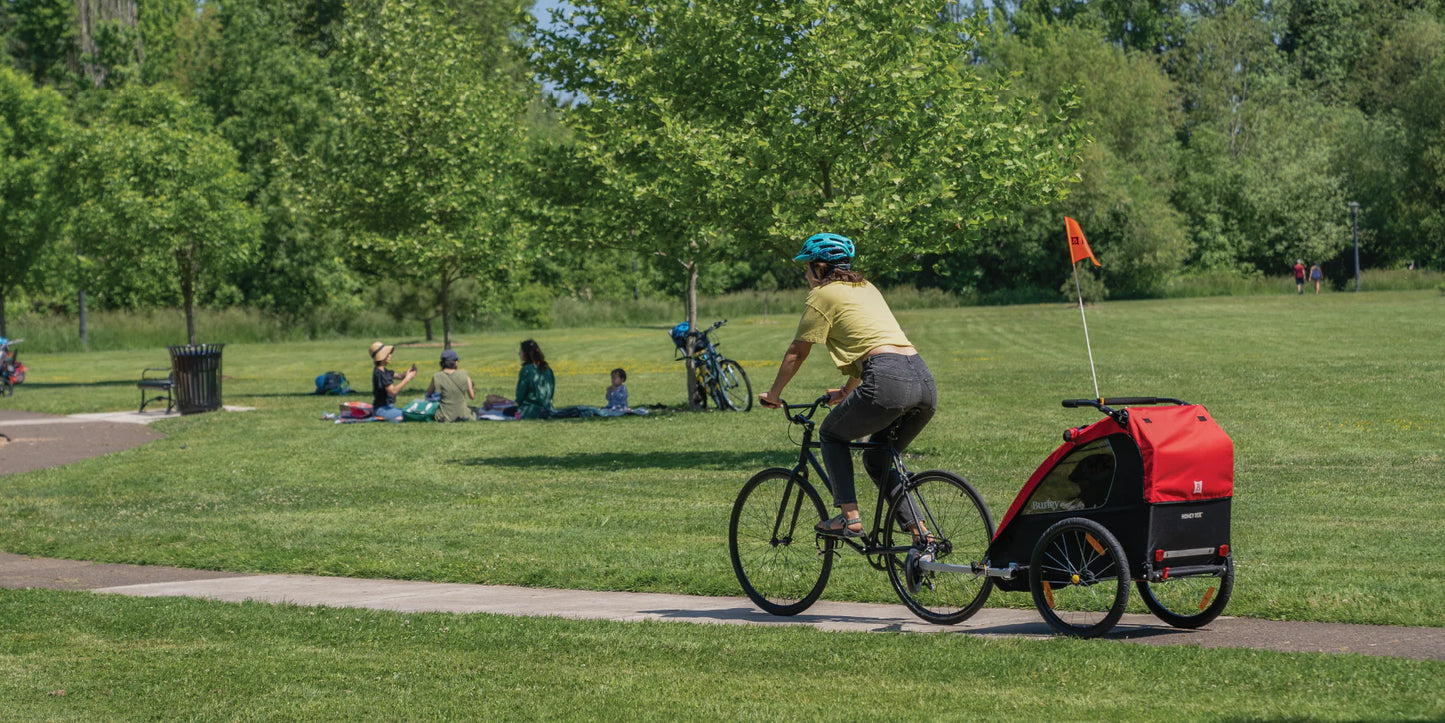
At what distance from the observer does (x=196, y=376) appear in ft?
81.1

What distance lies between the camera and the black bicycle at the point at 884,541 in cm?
759

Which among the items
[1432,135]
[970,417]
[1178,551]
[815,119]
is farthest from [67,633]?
[1432,135]

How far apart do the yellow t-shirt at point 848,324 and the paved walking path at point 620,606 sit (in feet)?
4.77

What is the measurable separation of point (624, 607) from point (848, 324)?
7.33 ft

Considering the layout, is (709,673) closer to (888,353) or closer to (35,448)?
(888,353)

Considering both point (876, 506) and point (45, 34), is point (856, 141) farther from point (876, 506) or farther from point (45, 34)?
point (45, 34)

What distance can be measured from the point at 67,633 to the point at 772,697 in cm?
426

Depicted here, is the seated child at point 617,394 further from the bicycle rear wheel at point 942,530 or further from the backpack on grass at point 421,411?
the bicycle rear wheel at point 942,530

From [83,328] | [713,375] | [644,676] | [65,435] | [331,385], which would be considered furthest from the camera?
[83,328]

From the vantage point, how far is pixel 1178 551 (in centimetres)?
684

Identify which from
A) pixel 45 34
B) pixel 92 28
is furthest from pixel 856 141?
pixel 45 34

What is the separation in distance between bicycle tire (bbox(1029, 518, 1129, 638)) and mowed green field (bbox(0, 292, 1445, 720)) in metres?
0.29

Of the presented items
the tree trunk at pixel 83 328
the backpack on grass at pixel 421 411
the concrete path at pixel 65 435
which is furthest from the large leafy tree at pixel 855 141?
the tree trunk at pixel 83 328

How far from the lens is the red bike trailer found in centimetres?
677
